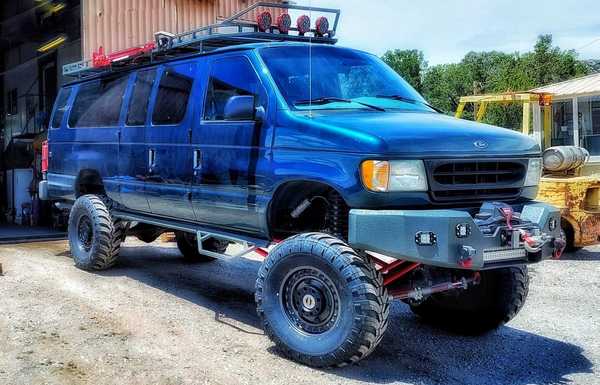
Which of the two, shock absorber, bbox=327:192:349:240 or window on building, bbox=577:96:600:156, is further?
window on building, bbox=577:96:600:156

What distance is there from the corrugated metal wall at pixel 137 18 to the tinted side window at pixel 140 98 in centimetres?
644

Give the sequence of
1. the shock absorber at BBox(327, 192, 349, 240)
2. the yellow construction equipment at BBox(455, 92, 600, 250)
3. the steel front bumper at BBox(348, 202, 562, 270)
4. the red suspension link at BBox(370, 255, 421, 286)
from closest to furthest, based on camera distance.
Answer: the steel front bumper at BBox(348, 202, 562, 270) → the red suspension link at BBox(370, 255, 421, 286) → the shock absorber at BBox(327, 192, 349, 240) → the yellow construction equipment at BBox(455, 92, 600, 250)

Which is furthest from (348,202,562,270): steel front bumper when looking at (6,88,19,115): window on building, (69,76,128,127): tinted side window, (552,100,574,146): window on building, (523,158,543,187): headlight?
(6,88,19,115): window on building

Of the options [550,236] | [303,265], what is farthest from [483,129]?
[303,265]

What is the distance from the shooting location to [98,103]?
24.7 ft

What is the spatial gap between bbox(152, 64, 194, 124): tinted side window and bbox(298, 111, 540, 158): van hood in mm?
1669

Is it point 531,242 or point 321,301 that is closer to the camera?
point 531,242

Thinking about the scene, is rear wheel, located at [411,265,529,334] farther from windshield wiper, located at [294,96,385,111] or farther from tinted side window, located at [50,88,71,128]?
tinted side window, located at [50,88,71,128]

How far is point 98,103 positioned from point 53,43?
10204 millimetres

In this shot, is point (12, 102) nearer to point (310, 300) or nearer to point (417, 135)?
point (310, 300)

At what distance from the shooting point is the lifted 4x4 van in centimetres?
417

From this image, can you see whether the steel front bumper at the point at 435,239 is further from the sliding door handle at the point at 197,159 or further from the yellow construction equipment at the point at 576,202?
the yellow construction equipment at the point at 576,202

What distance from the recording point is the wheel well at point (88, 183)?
297 inches

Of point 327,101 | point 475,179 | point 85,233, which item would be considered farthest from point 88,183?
point 475,179
